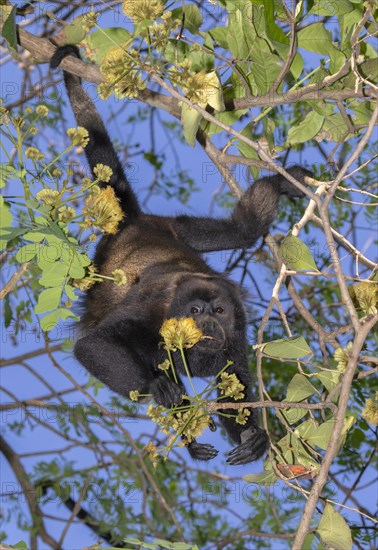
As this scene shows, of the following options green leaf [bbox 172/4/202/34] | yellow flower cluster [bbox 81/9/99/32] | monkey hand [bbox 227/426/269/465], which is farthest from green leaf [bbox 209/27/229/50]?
monkey hand [bbox 227/426/269/465]

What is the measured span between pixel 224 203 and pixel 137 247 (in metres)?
1.46

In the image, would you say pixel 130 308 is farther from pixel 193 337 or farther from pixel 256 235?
pixel 193 337

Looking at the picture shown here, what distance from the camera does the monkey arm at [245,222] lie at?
4195 mm

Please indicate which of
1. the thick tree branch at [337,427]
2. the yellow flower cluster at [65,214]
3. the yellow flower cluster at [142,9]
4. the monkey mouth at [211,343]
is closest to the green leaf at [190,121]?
the yellow flower cluster at [142,9]

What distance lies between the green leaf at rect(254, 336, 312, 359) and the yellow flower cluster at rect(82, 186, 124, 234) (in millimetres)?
662

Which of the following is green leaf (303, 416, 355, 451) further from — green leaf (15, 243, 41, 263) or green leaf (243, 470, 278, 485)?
green leaf (15, 243, 41, 263)

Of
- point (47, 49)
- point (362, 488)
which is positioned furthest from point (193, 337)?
point (362, 488)

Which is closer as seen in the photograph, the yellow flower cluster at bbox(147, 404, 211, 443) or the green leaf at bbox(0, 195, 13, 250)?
the green leaf at bbox(0, 195, 13, 250)

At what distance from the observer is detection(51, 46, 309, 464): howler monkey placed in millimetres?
3660

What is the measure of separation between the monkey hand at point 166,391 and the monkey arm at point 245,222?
1.23m

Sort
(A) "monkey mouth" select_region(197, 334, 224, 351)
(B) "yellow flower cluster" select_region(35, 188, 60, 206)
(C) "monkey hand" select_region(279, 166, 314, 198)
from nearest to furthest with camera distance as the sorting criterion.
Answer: (B) "yellow flower cluster" select_region(35, 188, 60, 206) → (A) "monkey mouth" select_region(197, 334, 224, 351) → (C) "monkey hand" select_region(279, 166, 314, 198)

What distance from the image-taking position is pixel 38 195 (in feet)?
7.57

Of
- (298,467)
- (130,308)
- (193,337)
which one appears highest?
(130,308)

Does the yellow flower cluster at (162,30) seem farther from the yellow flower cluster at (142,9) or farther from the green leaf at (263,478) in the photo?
the green leaf at (263,478)
